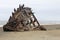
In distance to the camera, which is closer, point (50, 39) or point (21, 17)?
point (50, 39)

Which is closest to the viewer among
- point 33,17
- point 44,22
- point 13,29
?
point 13,29

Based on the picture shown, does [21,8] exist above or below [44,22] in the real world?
above

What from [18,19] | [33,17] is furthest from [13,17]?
[33,17]

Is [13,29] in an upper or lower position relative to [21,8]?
lower

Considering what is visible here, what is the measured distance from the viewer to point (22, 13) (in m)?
10.3

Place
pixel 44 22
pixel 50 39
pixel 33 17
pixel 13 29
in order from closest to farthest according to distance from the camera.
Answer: pixel 50 39
pixel 13 29
pixel 33 17
pixel 44 22

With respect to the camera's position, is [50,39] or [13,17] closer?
[50,39]

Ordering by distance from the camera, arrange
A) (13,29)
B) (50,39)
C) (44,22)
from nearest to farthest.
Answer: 1. (50,39)
2. (13,29)
3. (44,22)

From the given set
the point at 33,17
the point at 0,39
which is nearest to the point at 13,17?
the point at 33,17

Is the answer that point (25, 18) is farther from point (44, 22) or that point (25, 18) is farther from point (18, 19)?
point (44, 22)

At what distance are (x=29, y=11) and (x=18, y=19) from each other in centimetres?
63

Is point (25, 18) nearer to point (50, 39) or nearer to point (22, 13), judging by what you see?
point (22, 13)

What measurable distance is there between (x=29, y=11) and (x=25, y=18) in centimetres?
40

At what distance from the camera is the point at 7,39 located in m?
7.31
